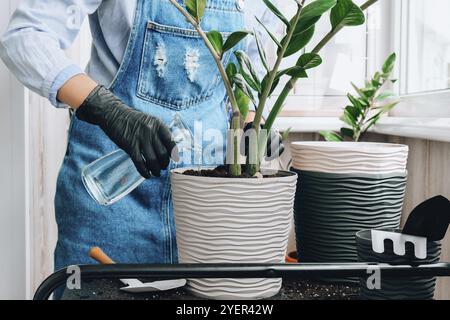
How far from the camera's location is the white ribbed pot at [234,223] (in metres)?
0.61

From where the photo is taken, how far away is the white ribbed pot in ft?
2.01

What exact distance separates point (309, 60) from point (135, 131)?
0.90 feet

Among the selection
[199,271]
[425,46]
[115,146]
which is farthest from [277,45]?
[425,46]

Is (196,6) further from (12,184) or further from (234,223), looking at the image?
(12,184)

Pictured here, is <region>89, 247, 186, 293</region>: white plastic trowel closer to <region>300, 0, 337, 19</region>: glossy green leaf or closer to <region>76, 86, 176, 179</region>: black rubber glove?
<region>76, 86, 176, 179</region>: black rubber glove

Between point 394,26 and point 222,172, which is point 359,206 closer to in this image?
point 222,172

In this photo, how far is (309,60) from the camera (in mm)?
637

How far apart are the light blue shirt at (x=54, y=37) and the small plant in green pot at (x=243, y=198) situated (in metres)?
0.27

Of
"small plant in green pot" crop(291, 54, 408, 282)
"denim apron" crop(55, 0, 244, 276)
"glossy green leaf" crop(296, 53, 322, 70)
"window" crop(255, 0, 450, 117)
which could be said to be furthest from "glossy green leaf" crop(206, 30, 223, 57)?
"window" crop(255, 0, 450, 117)

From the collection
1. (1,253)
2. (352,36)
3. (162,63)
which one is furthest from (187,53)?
(352,36)

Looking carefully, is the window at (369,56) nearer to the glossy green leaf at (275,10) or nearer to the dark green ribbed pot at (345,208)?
the dark green ribbed pot at (345,208)

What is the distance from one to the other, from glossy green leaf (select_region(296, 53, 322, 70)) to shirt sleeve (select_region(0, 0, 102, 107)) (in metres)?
0.37

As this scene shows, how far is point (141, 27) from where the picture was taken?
0.94 m
